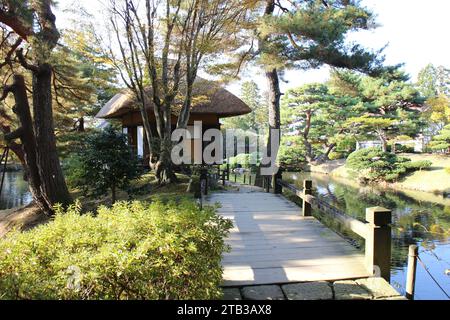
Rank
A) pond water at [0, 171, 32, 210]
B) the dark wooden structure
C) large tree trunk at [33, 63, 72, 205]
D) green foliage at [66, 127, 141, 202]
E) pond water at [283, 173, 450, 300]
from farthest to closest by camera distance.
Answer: pond water at [0, 171, 32, 210]
the dark wooden structure
large tree trunk at [33, 63, 72, 205]
green foliage at [66, 127, 141, 202]
pond water at [283, 173, 450, 300]

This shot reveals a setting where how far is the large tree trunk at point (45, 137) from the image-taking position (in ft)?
26.2

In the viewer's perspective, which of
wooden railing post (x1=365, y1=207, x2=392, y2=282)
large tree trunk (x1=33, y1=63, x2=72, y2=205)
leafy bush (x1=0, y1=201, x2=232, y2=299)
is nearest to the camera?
leafy bush (x1=0, y1=201, x2=232, y2=299)

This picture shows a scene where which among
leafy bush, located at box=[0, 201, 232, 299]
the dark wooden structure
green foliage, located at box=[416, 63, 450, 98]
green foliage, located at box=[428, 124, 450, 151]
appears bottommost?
leafy bush, located at box=[0, 201, 232, 299]

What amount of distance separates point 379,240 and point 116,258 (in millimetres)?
2496

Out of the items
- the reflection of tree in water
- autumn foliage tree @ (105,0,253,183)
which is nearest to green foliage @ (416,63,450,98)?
the reflection of tree in water

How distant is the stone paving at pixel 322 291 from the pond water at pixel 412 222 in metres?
1.17

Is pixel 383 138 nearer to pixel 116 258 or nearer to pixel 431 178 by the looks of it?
pixel 431 178

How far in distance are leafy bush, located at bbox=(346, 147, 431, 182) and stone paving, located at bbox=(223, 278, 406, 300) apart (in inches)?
569

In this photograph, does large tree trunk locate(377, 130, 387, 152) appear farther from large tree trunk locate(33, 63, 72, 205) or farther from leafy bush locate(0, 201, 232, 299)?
leafy bush locate(0, 201, 232, 299)

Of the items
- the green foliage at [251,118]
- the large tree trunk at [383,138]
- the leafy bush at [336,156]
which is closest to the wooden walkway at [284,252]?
the large tree trunk at [383,138]

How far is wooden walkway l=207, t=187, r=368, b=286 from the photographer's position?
330 cm

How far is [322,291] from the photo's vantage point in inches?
115
